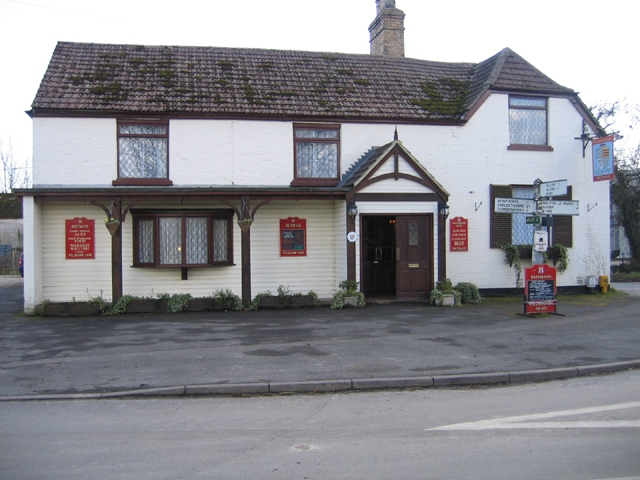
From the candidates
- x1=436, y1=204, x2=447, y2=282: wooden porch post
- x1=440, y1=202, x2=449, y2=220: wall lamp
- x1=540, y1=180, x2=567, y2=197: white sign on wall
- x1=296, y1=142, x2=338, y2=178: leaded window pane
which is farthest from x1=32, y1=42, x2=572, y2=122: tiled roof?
x1=540, y1=180, x2=567, y2=197: white sign on wall

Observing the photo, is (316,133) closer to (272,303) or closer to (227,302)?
(272,303)

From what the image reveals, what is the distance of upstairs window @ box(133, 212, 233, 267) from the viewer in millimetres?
15344

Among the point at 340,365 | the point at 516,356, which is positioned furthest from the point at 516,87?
the point at 340,365

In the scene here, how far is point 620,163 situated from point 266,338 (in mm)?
22825

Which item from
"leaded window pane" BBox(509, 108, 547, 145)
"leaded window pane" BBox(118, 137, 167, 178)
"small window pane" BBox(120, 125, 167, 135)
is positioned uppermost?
"leaded window pane" BBox(509, 108, 547, 145)

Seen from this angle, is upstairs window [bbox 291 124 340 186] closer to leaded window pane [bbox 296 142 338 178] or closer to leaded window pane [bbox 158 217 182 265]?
leaded window pane [bbox 296 142 338 178]

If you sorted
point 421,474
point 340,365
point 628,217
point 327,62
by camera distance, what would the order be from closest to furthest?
point 421,474 < point 340,365 < point 327,62 < point 628,217

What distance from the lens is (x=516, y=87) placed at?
1722cm

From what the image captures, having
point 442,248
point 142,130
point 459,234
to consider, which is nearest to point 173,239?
point 142,130

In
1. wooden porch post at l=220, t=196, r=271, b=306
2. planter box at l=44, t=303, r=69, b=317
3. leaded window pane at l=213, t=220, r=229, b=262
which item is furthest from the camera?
leaded window pane at l=213, t=220, r=229, b=262

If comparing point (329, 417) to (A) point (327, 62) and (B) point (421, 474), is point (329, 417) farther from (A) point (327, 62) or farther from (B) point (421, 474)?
(A) point (327, 62)

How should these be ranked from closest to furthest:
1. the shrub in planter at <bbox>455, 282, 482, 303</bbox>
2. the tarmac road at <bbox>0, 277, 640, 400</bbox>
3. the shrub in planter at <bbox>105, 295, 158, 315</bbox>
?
the tarmac road at <bbox>0, 277, 640, 400</bbox> → the shrub in planter at <bbox>105, 295, 158, 315</bbox> → the shrub in planter at <bbox>455, 282, 482, 303</bbox>

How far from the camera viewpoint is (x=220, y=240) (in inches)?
627

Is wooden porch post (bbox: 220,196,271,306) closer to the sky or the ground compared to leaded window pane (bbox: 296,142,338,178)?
closer to the ground
